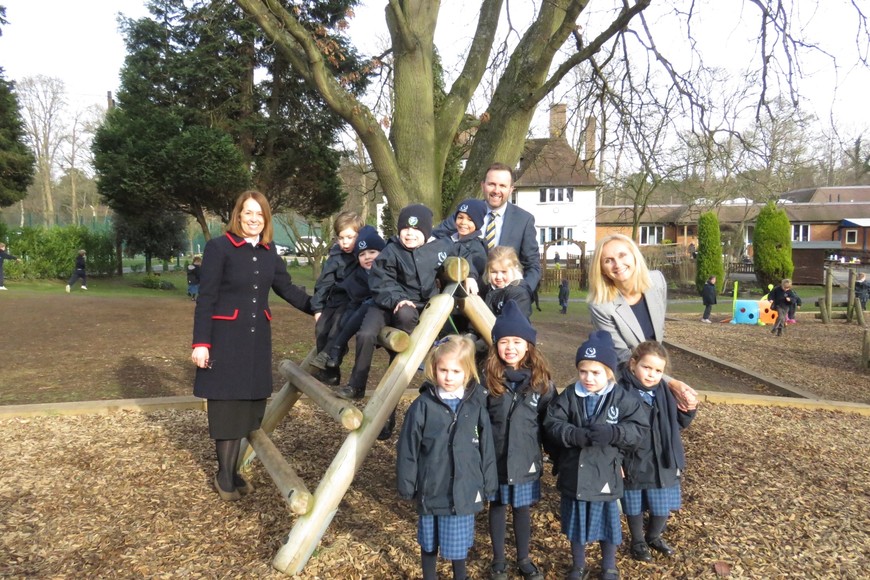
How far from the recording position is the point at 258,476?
14.2ft

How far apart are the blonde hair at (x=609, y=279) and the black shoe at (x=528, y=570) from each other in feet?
4.40

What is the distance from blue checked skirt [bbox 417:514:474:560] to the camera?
2832mm

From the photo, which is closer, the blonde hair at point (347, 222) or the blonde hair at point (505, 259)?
the blonde hair at point (505, 259)

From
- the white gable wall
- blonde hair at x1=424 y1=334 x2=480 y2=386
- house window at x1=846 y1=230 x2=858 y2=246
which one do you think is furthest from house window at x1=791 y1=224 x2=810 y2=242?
blonde hair at x1=424 y1=334 x2=480 y2=386

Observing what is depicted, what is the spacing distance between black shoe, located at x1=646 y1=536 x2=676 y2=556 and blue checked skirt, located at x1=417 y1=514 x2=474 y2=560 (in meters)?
1.11

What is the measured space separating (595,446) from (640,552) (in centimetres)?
80

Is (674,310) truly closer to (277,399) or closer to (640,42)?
(640,42)

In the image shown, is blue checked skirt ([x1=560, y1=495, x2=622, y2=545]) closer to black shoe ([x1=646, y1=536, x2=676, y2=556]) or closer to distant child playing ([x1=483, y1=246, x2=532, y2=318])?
black shoe ([x1=646, y1=536, x2=676, y2=556])

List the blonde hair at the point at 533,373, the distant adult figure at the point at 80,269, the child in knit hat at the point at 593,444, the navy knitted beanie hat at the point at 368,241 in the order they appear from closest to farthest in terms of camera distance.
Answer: the child in knit hat at the point at 593,444 < the blonde hair at the point at 533,373 < the navy knitted beanie hat at the point at 368,241 < the distant adult figure at the point at 80,269

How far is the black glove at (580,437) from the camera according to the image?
281 centimetres

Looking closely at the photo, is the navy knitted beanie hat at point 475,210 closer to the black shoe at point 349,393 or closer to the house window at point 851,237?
the black shoe at point 349,393

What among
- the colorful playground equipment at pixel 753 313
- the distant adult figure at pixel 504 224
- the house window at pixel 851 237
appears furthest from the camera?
the house window at pixel 851 237

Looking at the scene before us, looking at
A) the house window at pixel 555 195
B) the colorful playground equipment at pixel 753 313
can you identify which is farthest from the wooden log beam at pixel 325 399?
the house window at pixel 555 195

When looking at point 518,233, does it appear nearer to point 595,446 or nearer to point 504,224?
point 504,224
